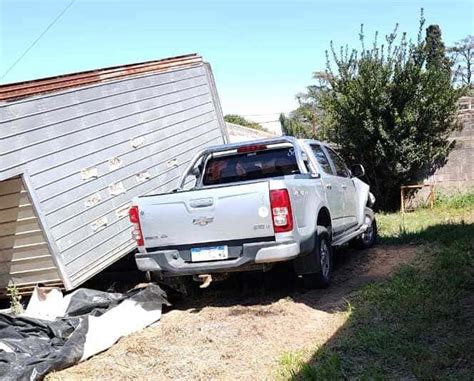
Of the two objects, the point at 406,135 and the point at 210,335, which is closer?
the point at 210,335

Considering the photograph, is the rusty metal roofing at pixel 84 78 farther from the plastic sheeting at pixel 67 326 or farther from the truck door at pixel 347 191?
the truck door at pixel 347 191

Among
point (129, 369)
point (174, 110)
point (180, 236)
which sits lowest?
point (129, 369)

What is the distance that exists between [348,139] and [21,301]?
9991 millimetres

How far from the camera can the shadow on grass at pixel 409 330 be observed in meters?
4.09

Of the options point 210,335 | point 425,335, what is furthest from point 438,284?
point 210,335

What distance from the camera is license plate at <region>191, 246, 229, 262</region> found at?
5.83 metres

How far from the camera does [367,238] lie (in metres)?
Answer: 8.98

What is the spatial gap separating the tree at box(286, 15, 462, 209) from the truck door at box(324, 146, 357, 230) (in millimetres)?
5897

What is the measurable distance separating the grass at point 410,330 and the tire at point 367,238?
1.42 metres

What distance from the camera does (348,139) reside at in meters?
14.6

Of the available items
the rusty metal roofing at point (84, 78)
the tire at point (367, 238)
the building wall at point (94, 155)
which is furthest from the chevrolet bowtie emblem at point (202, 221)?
the tire at point (367, 238)

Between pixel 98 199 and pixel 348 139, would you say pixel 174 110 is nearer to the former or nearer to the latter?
pixel 98 199

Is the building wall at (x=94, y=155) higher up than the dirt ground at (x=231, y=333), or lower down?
higher up

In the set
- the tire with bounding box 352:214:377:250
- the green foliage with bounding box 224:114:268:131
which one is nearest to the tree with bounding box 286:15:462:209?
the tire with bounding box 352:214:377:250
